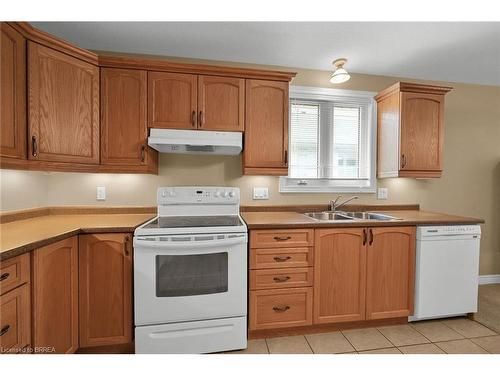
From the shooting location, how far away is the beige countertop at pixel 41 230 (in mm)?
1166

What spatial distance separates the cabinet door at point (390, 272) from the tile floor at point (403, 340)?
144 millimetres

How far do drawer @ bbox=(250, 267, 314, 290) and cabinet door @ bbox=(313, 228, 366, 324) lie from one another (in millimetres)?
77

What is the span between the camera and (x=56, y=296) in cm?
140

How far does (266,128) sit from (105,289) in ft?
5.61

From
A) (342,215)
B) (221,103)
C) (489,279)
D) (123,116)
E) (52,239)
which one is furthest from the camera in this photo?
(489,279)

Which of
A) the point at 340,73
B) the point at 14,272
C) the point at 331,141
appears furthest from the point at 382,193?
the point at 14,272

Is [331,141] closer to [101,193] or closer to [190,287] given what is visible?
[190,287]

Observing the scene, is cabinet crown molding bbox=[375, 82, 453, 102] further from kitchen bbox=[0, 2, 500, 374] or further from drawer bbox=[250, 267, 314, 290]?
drawer bbox=[250, 267, 314, 290]

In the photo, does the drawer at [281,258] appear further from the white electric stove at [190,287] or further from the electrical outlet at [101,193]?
the electrical outlet at [101,193]

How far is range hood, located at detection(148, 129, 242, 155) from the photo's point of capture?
1.85m

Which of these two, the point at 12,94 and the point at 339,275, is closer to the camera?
the point at 12,94

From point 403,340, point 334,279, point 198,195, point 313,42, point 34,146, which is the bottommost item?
point 403,340

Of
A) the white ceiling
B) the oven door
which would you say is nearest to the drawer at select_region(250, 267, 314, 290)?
the oven door
